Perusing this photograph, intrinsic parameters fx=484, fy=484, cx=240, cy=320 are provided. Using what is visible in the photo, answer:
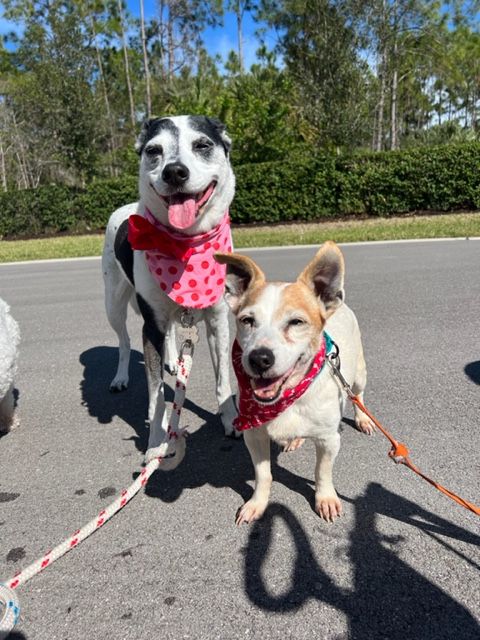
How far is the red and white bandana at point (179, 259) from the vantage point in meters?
3.12

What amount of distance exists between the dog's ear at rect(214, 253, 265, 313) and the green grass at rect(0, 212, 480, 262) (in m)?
10.8

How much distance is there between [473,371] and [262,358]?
2989 mm

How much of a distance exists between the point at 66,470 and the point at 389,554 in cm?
212

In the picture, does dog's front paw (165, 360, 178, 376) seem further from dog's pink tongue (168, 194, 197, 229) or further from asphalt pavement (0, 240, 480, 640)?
dog's pink tongue (168, 194, 197, 229)

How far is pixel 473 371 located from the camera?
14.4 ft

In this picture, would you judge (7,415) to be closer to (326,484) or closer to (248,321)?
(248,321)

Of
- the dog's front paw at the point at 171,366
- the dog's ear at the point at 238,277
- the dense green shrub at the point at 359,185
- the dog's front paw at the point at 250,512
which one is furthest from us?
the dense green shrub at the point at 359,185

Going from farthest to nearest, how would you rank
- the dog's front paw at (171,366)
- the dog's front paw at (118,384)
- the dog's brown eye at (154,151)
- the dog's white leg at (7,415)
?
the dog's front paw at (171,366) < the dog's front paw at (118,384) < the dog's white leg at (7,415) < the dog's brown eye at (154,151)

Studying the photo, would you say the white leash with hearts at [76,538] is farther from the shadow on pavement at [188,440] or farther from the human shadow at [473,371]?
the human shadow at [473,371]

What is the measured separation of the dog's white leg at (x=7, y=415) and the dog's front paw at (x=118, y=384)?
0.90 meters

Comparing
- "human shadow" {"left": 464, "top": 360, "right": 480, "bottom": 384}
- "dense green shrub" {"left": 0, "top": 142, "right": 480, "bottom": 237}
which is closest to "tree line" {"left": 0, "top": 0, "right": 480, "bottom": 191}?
"dense green shrub" {"left": 0, "top": 142, "right": 480, "bottom": 237}

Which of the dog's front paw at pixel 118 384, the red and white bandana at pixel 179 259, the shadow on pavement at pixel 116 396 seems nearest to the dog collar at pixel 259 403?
the red and white bandana at pixel 179 259

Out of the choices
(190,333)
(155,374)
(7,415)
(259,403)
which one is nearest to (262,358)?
(259,403)

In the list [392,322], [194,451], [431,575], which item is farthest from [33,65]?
[431,575]
